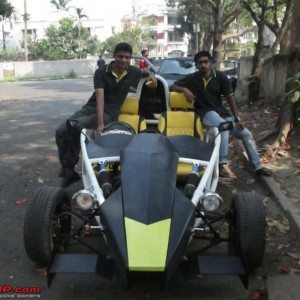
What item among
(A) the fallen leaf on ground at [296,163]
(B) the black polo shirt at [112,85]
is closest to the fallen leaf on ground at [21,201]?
(B) the black polo shirt at [112,85]

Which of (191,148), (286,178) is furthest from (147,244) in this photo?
(286,178)

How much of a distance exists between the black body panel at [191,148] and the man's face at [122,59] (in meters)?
1.77

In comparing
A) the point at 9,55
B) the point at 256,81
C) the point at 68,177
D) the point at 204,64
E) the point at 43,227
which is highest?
the point at 204,64

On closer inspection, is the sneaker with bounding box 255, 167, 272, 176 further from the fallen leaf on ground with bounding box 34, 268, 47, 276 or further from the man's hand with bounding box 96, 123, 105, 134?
the fallen leaf on ground with bounding box 34, 268, 47, 276

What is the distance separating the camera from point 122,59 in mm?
5914

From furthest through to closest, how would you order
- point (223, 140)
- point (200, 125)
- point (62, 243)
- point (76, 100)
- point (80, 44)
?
point (80, 44) < point (76, 100) < point (223, 140) < point (200, 125) < point (62, 243)

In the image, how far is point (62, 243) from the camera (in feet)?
13.7

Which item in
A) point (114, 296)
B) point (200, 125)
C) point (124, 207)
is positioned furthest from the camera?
point (200, 125)

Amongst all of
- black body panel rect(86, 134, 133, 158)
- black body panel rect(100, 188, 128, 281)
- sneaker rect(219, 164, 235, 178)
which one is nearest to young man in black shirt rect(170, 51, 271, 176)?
sneaker rect(219, 164, 235, 178)

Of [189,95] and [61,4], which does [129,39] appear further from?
[189,95]

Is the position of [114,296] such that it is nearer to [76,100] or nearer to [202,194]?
[202,194]

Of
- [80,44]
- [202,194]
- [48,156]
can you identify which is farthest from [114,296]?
[80,44]

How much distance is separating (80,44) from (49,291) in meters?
51.7

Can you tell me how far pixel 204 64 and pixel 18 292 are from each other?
3.73 metres
